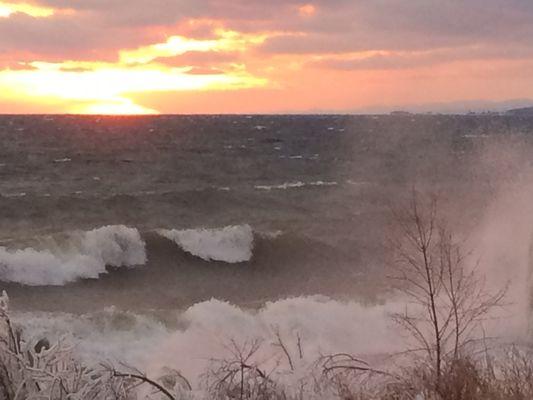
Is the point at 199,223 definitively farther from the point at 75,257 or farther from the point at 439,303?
the point at 439,303

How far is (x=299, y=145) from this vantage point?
254 feet

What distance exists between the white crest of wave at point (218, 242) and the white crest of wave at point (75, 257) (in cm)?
137

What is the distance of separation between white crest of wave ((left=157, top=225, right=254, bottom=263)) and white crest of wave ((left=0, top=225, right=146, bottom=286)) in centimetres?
137

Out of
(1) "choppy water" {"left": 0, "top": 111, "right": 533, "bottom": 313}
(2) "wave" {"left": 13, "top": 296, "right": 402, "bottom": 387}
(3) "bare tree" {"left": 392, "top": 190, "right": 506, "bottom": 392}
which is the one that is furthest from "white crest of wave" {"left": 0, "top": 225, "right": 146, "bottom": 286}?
(3) "bare tree" {"left": 392, "top": 190, "right": 506, "bottom": 392}

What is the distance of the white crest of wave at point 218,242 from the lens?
2638cm

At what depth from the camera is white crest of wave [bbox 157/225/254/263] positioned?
26.4 metres

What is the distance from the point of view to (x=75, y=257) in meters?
24.1

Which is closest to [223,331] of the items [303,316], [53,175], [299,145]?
[303,316]

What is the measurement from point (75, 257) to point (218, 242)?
5.18 meters

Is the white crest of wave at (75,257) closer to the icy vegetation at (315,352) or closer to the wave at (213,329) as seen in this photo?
the wave at (213,329)

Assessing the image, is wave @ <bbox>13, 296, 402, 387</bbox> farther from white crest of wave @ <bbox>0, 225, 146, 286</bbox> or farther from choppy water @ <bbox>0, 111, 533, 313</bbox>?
white crest of wave @ <bbox>0, 225, 146, 286</bbox>

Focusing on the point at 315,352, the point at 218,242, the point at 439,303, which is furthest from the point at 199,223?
the point at 315,352

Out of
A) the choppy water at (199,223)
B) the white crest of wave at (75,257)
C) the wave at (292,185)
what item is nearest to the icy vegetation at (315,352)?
the choppy water at (199,223)

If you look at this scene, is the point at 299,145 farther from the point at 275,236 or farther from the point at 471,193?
the point at 275,236
